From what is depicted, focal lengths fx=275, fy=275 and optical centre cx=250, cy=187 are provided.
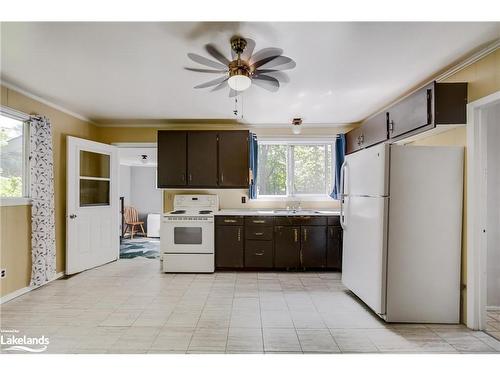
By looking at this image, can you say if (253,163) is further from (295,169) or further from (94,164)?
(94,164)

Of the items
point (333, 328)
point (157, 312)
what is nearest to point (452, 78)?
point (333, 328)

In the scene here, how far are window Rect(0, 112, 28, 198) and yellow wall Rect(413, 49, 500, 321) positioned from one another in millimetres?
4498

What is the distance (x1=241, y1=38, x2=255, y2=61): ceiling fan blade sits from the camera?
203cm

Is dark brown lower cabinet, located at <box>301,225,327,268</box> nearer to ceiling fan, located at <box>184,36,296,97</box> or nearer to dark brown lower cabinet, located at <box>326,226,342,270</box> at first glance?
dark brown lower cabinet, located at <box>326,226,342,270</box>

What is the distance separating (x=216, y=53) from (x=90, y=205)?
10.4 ft

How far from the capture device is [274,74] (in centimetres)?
255

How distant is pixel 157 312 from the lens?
2.67m

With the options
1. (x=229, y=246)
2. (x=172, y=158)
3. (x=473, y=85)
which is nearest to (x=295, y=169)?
(x=229, y=246)

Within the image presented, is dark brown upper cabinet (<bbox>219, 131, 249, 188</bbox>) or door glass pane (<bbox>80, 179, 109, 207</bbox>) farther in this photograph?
dark brown upper cabinet (<bbox>219, 131, 249, 188</bbox>)

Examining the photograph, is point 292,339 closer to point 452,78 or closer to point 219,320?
point 219,320

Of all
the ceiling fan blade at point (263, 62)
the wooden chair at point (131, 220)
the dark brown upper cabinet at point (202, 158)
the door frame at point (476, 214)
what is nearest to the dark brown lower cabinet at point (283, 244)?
the dark brown upper cabinet at point (202, 158)

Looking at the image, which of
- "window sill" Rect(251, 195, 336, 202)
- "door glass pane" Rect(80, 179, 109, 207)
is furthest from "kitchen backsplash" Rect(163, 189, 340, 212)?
"door glass pane" Rect(80, 179, 109, 207)

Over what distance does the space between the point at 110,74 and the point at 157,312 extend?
2.36 meters

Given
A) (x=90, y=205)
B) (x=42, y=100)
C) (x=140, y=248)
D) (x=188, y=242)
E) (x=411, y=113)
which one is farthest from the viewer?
(x=140, y=248)
